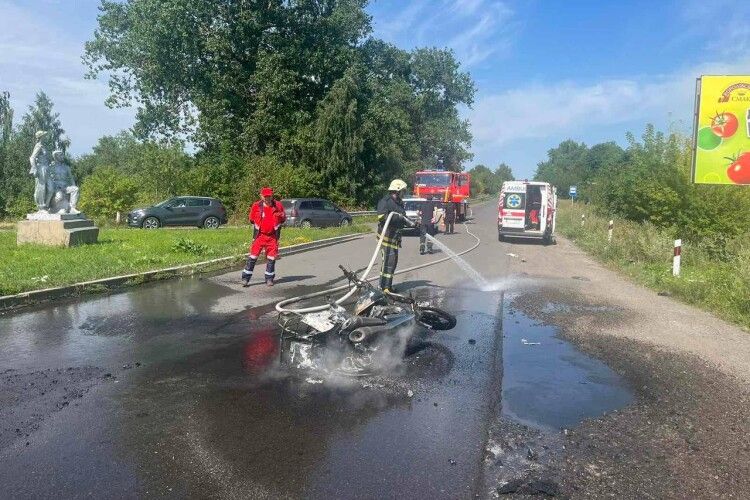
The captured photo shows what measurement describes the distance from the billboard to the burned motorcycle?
11.9m

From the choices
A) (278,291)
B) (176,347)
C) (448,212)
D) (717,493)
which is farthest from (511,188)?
(717,493)

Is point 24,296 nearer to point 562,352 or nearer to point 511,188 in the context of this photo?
point 562,352

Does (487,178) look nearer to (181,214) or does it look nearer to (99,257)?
(181,214)

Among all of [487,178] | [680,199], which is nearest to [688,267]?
[680,199]

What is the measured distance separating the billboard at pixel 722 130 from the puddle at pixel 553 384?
990 cm

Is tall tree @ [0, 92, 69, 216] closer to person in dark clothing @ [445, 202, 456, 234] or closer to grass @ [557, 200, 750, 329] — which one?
person in dark clothing @ [445, 202, 456, 234]

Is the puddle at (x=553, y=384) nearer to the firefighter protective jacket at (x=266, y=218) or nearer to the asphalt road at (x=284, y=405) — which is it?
the asphalt road at (x=284, y=405)

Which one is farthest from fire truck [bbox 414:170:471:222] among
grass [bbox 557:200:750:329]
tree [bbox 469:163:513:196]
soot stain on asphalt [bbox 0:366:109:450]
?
tree [bbox 469:163:513:196]

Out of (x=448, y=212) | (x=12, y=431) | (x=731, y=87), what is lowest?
(x=12, y=431)

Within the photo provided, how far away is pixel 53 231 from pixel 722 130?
1762 centimetres

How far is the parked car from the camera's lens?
2831cm

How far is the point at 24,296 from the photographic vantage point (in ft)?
30.1

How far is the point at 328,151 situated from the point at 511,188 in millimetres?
19055

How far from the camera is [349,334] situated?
239 inches
